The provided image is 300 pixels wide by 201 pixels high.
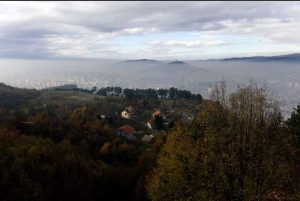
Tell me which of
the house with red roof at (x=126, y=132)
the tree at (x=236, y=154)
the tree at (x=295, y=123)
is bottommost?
the house with red roof at (x=126, y=132)

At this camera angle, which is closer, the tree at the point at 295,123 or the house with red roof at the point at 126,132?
the tree at the point at 295,123

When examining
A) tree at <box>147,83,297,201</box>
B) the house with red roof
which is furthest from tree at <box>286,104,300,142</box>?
the house with red roof

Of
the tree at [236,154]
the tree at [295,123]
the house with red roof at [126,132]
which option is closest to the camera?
the tree at [236,154]

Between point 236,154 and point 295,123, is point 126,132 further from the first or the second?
point 236,154

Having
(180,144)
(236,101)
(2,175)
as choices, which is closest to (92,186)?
(2,175)

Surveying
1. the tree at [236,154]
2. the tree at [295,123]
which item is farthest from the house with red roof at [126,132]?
the tree at [236,154]

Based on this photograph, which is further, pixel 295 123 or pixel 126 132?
pixel 126 132

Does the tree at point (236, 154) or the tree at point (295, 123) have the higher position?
the tree at point (236, 154)

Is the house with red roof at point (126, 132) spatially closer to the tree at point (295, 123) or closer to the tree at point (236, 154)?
the tree at point (295, 123)

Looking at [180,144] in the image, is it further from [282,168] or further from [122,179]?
[122,179]

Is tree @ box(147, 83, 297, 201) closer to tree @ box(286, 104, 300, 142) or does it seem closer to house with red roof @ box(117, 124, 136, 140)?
tree @ box(286, 104, 300, 142)

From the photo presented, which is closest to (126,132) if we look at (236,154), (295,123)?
(295,123)
